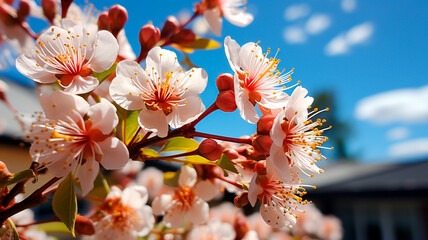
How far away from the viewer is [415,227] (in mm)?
8844

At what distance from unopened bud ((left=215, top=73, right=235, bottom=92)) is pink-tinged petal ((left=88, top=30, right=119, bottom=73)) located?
191mm

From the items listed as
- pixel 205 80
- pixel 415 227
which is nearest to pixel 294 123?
pixel 205 80

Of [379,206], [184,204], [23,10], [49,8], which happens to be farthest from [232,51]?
[379,206]

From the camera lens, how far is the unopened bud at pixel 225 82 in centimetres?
69

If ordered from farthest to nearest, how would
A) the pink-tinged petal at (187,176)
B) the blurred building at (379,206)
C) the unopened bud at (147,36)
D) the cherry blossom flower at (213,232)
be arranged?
1. the blurred building at (379,206)
2. the cherry blossom flower at (213,232)
3. the pink-tinged petal at (187,176)
4. the unopened bud at (147,36)

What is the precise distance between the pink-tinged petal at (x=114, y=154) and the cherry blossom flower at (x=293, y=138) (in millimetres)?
238

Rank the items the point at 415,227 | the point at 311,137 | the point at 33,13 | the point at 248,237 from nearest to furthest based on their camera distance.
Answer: the point at 311,137, the point at 33,13, the point at 248,237, the point at 415,227

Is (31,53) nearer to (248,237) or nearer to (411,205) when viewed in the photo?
(248,237)

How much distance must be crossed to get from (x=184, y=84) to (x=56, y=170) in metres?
0.26

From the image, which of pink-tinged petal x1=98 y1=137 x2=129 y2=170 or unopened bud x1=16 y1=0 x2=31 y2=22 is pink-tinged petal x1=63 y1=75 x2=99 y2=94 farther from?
unopened bud x1=16 y1=0 x2=31 y2=22

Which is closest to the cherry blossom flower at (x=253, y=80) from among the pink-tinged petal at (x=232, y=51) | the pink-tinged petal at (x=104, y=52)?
the pink-tinged petal at (x=232, y=51)

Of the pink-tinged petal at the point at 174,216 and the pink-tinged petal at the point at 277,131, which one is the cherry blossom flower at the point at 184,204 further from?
the pink-tinged petal at the point at 277,131

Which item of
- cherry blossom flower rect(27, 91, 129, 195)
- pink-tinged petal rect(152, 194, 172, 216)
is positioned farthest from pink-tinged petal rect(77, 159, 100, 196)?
pink-tinged petal rect(152, 194, 172, 216)

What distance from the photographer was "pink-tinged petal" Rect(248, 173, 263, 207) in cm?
66
